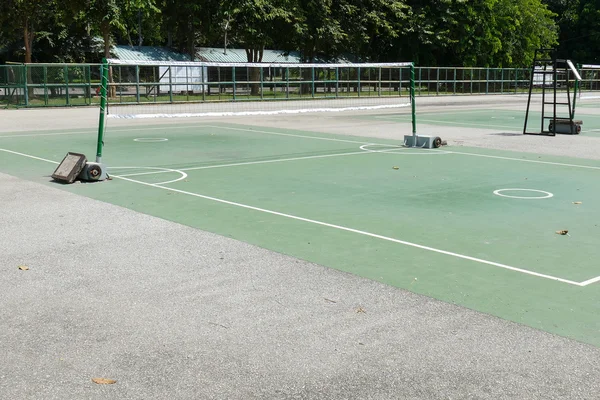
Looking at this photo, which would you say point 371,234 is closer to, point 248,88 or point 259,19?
point 248,88

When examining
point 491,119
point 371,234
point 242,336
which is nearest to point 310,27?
point 491,119

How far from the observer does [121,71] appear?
40188 millimetres

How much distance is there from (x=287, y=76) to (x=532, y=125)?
62.2 ft

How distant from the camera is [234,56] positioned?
233 feet

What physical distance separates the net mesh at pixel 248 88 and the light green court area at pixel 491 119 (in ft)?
11.6

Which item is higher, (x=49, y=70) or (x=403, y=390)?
(x=49, y=70)

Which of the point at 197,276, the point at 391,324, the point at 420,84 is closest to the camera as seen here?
the point at 391,324

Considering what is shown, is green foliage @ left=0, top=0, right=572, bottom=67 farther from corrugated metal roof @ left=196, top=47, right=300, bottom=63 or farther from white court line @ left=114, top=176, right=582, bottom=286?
white court line @ left=114, top=176, right=582, bottom=286

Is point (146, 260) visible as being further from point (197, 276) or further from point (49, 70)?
point (49, 70)

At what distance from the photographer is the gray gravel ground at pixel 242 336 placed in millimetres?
4844

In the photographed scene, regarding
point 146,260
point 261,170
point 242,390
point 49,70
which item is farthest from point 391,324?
point 49,70

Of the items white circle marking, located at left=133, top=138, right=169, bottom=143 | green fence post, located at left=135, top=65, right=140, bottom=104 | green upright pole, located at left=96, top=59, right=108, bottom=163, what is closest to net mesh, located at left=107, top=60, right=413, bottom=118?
green fence post, located at left=135, top=65, right=140, bottom=104

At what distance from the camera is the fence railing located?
3694 centimetres

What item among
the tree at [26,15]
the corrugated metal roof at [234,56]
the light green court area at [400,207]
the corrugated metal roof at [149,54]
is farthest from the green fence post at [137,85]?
the corrugated metal roof at [234,56]
